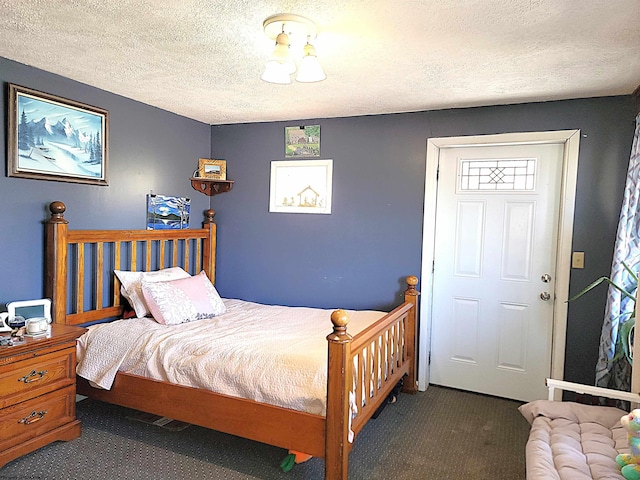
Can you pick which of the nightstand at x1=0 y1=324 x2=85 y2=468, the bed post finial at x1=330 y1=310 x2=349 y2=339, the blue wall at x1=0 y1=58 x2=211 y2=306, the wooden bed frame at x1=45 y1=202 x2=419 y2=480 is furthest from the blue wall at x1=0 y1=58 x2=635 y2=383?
the bed post finial at x1=330 y1=310 x2=349 y2=339

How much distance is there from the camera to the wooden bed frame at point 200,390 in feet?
6.81

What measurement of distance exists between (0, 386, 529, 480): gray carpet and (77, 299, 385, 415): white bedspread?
39 cm

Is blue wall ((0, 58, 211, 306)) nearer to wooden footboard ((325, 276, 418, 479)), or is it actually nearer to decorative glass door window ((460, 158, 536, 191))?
wooden footboard ((325, 276, 418, 479))

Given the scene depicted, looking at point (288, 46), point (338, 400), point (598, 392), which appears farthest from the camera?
point (598, 392)

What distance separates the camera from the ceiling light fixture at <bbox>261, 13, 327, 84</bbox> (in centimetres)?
189

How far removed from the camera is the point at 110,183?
10.5 feet

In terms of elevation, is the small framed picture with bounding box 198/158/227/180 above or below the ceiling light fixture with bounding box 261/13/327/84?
below

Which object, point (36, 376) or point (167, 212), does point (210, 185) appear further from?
point (36, 376)

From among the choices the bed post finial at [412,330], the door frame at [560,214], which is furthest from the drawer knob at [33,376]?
the door frame at [560,214]

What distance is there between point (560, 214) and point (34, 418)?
341cm

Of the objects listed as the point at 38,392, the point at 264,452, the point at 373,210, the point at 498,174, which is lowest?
the point at 264,452

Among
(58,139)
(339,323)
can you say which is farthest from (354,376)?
(58,139)

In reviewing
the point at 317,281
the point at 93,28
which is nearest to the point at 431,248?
the point at 317,281

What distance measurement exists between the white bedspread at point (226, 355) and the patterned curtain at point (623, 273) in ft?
4.75
